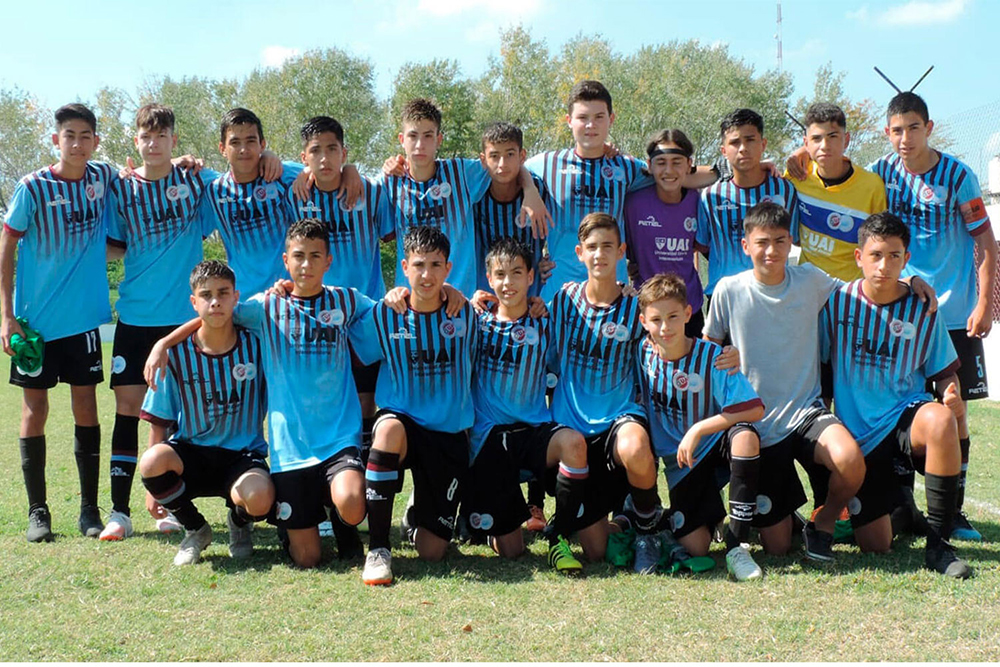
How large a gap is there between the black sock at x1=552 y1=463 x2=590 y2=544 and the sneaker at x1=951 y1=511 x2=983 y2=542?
1.81 meters

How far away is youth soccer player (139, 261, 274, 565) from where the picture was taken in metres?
3.80

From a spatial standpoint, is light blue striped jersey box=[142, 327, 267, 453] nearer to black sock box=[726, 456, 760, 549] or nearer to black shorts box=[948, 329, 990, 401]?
black sock box=[726, 456, 760, 549]

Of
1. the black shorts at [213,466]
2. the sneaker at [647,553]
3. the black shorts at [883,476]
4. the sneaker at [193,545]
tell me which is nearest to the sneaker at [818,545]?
the black shorts at [883,476]

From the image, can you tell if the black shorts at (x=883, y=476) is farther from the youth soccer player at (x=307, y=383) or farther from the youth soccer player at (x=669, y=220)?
the youth soccer player at (x=307, y=383)

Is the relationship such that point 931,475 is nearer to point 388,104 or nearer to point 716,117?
point 716,117

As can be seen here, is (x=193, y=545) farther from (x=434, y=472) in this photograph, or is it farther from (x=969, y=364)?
(x=969, y=364)

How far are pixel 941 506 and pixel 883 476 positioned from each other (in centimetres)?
29

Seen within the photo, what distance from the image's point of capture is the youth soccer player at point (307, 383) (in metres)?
3.72

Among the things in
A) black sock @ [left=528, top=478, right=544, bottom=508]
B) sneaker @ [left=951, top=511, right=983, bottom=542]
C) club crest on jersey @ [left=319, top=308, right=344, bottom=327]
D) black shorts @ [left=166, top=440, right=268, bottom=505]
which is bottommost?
sneaker @ [left=951, top=511, right=983, bottom=542]

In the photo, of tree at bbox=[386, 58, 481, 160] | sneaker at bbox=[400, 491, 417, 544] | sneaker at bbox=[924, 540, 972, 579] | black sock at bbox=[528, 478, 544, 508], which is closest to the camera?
sneaker at bbox=[924, 540, 972, 579]

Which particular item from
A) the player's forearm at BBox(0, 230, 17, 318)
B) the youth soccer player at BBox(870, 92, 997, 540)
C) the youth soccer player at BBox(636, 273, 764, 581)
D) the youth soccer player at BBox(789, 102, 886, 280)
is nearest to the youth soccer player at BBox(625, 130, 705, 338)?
the youth soccer player at BBox(789, 102, 886, 280)

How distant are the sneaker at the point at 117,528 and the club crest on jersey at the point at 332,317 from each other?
4.95 feet

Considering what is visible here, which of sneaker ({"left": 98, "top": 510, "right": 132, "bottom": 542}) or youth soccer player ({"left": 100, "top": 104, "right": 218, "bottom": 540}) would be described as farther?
youth soccer player ({"left": 100, "top": 104, "right": 218, "bottom": 540})

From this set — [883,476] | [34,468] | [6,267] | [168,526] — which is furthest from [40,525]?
[883,476]
